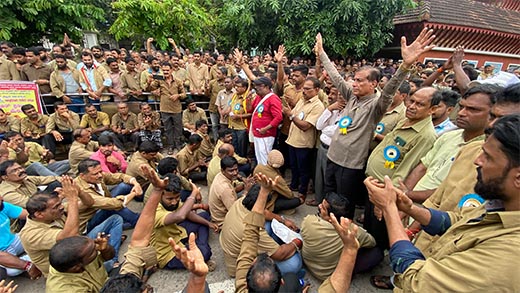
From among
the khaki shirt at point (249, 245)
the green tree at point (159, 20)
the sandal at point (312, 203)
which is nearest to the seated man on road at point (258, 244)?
the khaki shirt at point (249, 245)

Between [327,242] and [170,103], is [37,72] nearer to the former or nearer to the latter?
[170,103]

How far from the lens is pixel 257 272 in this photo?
6.06 ft

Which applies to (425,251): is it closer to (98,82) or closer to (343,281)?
(343,281)

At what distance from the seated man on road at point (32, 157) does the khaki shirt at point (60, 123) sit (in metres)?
0.74

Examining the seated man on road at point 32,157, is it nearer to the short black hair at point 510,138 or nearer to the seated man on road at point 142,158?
the seated man on road at point 142,158

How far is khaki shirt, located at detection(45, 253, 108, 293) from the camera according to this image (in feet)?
7.18

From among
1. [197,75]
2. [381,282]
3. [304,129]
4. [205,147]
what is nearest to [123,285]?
[381,282]

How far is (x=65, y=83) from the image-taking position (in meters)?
6.62

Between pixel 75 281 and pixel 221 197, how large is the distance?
174cm

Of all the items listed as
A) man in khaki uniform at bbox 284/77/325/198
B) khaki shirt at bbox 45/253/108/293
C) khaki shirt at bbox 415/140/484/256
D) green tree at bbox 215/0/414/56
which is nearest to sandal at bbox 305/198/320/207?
man in khaki uniform at bbox 284/77/325/198

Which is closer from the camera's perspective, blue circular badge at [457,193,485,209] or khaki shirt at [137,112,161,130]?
blue circular badge at [457,193,485,209]

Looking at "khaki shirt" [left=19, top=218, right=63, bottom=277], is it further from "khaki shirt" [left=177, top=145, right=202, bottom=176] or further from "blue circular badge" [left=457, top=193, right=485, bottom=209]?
"blue circular badge" [left=457, top=193, right=485, bottom=209]

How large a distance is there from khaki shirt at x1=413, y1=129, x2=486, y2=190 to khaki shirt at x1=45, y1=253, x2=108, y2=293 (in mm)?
3036

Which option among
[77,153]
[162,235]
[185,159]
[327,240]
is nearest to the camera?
[327,240]
